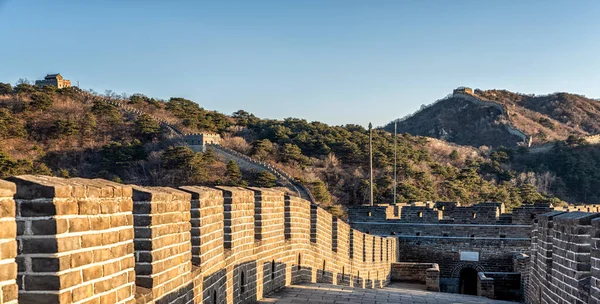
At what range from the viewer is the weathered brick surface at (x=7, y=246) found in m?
2.01

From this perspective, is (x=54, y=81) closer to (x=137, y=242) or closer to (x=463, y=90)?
(x=463, y=90)

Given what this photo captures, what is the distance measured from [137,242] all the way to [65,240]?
1.12 meters

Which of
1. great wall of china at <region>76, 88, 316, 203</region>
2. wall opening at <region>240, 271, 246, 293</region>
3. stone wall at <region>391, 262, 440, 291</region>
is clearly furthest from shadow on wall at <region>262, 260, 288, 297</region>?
great wall of china at <region>76, 88, 316, 203</region>

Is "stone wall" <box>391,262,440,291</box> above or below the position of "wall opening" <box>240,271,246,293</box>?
below

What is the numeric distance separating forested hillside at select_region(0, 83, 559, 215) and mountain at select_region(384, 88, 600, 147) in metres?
16.7

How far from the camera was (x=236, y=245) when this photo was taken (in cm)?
617

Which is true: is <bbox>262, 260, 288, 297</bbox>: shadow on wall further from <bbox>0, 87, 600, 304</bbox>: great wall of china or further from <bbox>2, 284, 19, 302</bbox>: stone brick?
<bbox>2, 284, 19, 302</bbox>: stone brick

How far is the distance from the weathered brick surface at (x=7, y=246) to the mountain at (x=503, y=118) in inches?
2747

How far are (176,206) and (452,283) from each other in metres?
18.3

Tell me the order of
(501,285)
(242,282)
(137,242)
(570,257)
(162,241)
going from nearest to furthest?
(137,242), (162,241), (570,257), (242,282), (501,285)

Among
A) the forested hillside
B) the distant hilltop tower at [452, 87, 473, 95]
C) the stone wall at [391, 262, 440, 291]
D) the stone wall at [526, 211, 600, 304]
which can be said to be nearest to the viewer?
the stone wall at [526, 211, 600, 304]

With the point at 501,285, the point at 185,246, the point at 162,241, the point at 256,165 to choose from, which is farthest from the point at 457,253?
the point at 256,165

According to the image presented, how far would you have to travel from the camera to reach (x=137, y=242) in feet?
11.8

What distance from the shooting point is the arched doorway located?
2047cm
